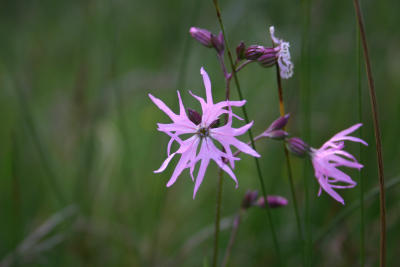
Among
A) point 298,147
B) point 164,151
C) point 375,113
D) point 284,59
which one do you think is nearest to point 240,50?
point 284,59

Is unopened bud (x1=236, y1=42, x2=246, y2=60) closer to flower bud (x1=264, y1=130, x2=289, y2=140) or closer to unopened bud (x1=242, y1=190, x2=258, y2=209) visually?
flower bud (x1=264, y1=130, x2=289, y2=140)

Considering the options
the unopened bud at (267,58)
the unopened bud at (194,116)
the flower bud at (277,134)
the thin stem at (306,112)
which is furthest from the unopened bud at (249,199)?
the unopened bud at (267,58)

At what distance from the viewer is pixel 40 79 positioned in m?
4.28

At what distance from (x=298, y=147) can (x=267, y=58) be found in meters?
0.34

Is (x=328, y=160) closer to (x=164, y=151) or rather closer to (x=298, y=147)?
(x=298, y=147)

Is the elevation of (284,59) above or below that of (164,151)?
above

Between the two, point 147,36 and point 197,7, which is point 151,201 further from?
point 147,36

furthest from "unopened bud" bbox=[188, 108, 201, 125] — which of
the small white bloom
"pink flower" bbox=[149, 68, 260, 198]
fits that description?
the small white bloom

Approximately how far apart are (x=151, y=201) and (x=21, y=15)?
341cm

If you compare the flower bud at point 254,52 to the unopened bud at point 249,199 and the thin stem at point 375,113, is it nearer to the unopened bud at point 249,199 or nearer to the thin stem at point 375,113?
the thin stem at point 375,113

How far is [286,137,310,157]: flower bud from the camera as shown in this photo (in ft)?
4.43

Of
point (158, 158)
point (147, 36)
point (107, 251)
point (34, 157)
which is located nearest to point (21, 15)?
point (147, 36)

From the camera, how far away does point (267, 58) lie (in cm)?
139

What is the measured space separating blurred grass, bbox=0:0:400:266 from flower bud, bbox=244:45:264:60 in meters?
0.37
